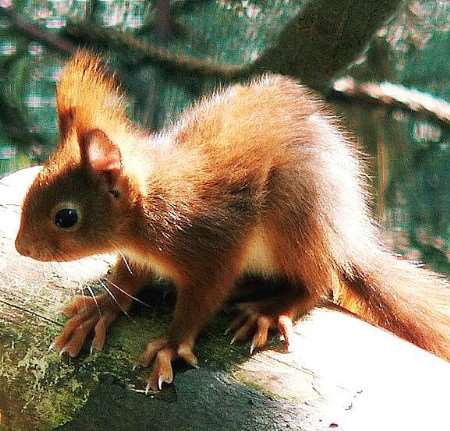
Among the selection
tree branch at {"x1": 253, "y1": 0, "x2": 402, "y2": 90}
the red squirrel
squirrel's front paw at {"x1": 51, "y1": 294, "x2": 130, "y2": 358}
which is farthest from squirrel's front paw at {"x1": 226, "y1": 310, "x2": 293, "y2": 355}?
tree branch at {"x1": 253, "y1": 0, "x2": 402, "y2": 90}

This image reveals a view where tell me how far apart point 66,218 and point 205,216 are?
205mm

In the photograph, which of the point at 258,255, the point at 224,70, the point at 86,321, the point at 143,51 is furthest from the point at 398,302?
the point at 143,51

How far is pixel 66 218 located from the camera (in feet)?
3.81

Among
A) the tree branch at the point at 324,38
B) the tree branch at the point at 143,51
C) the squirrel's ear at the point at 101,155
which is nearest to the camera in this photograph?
the squirrel's ear at the point at 101,155

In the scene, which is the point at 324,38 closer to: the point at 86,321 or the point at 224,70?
the point at 224,70

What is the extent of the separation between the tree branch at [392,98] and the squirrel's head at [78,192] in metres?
0.94

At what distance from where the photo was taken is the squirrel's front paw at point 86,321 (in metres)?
1.12

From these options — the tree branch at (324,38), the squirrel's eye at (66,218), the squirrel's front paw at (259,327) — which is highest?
the tree branch at (324,38)

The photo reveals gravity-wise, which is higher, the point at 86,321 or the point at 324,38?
the point at 324,38

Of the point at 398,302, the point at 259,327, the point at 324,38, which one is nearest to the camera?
the point at 259,327

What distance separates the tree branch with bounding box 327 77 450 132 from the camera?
191cm

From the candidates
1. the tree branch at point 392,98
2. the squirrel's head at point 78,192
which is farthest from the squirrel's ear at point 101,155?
the tree branch at point 392,98

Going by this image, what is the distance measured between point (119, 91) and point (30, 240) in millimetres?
297

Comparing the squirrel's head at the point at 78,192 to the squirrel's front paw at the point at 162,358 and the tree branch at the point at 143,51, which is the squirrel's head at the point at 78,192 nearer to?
the squirrel's front paw at the point at 162,358
